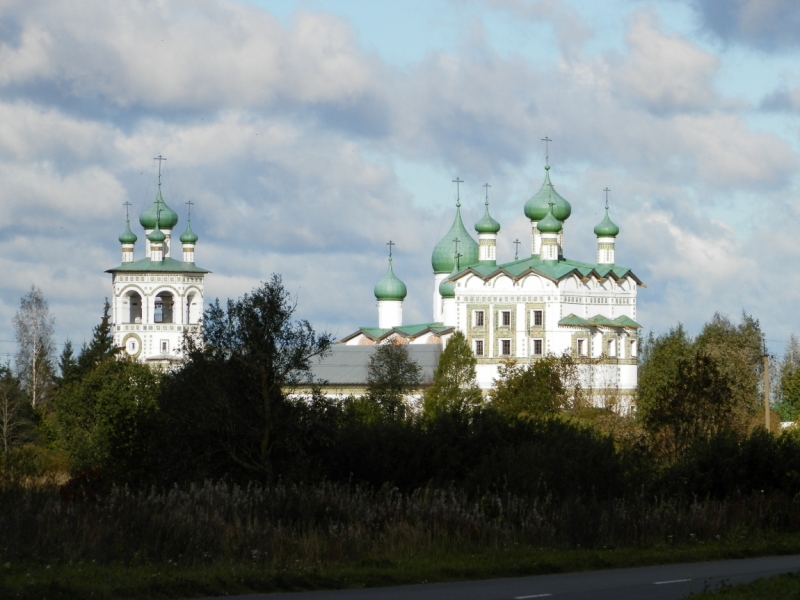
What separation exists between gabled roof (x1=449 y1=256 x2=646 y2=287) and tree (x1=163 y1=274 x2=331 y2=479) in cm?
6601

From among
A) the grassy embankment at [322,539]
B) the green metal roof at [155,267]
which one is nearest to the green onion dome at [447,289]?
the green metal roof at [155,267]

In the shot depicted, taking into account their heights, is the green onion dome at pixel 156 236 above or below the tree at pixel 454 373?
above

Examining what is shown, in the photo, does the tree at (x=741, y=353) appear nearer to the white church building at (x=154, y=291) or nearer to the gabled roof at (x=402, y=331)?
the gabled roof at (x=402, y=331)

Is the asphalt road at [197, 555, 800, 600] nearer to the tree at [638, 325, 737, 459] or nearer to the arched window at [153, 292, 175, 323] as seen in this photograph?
the tree at [638, 325, 737, 459]

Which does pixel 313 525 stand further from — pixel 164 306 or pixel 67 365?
pixel 164 306

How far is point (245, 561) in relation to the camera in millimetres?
17844

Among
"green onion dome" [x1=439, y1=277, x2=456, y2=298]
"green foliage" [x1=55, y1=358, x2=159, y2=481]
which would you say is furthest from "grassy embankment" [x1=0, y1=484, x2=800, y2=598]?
"green onion dome" [x1=439, y1=277, x2=456, y2=298]

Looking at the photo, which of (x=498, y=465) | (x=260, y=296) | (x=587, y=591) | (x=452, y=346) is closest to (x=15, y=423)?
(x=452, y=346)

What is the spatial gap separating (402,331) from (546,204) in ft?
49.9

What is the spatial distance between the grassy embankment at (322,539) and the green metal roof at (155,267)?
4108 inches

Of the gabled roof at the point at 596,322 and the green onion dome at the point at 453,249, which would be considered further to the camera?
the green onion dome at the point at 453,249

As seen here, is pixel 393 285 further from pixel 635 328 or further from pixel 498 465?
pixel 498 465

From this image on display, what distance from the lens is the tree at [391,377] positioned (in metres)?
67.3

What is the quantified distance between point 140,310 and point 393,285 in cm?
2637
